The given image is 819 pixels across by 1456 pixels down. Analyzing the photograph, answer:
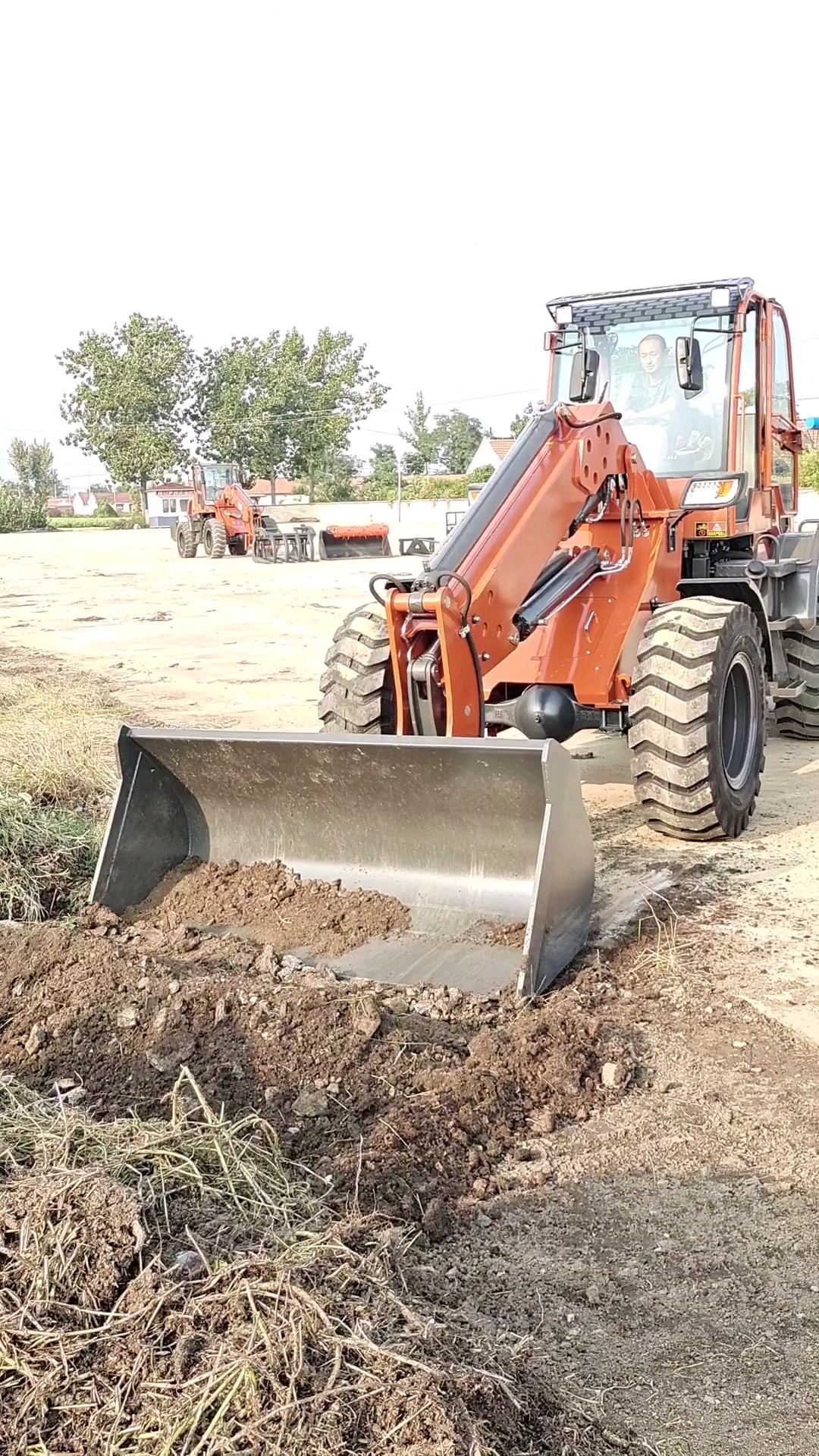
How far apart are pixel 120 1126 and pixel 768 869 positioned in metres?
3.70

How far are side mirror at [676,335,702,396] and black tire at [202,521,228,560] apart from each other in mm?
25378

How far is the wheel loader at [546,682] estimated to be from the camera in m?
4.64

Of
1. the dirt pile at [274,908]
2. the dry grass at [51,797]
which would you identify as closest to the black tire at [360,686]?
the dirt pile at [274,908]

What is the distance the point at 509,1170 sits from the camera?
3299 millimetres

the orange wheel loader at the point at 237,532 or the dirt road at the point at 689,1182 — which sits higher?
the orange wheel loader at the point at 237,532

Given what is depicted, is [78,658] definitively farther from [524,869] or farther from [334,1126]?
[334,1126]

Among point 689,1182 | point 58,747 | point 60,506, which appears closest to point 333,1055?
point 689,1182

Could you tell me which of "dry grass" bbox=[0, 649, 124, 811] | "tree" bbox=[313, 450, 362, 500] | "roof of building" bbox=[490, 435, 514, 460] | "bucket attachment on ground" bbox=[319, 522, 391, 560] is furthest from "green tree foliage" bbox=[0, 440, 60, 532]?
"dry grass" bbox=[0, 649, 124, 811]

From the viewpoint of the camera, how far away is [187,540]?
31.8 m

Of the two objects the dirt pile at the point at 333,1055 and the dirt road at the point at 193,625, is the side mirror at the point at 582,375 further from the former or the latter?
the dirt road at the point at 193,625

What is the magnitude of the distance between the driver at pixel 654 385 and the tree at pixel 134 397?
49.2m

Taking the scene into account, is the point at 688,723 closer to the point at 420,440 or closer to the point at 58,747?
the point at 58,747

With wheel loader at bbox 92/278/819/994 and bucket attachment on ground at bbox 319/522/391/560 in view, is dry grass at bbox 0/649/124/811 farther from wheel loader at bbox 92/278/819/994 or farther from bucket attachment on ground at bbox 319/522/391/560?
bucket attachment on ground at bbox 319/522/391/560

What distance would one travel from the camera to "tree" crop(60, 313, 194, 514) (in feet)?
177
